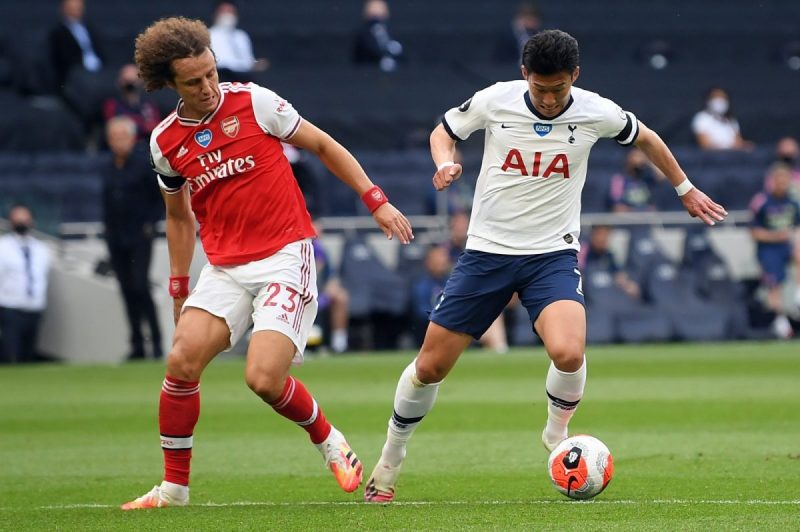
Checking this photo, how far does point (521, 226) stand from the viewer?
7594 mm

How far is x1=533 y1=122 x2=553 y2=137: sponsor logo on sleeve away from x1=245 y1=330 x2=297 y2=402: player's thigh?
166 cm

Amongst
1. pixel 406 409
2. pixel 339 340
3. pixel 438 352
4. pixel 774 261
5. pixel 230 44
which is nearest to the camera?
pixel 438 352

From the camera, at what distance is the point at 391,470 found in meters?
7.58

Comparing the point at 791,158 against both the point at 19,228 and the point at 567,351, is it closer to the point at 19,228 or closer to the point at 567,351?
the point at 19,228

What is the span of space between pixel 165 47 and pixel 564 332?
2351mm

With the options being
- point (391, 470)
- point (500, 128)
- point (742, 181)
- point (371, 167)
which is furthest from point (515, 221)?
point (742, 181)

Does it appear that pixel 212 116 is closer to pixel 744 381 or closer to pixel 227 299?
pixel 227 299

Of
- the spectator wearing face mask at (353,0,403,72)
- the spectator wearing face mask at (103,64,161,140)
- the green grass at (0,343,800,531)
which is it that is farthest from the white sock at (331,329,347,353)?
the spectator wearing face mask at (353,0,403,72)

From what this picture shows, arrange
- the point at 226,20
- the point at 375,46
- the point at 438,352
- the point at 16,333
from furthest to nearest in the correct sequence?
the point at 375,46 → the point at 226,20 → the point at 16,333 → the point at 438,352

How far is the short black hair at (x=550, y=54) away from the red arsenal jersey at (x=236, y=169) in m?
1.18

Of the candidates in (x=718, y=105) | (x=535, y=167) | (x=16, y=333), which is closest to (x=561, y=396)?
(x=535, y=167)

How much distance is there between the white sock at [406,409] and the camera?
759 centimetres

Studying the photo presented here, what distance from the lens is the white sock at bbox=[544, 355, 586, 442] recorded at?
24.6ft

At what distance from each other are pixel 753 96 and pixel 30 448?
50.3 ft
